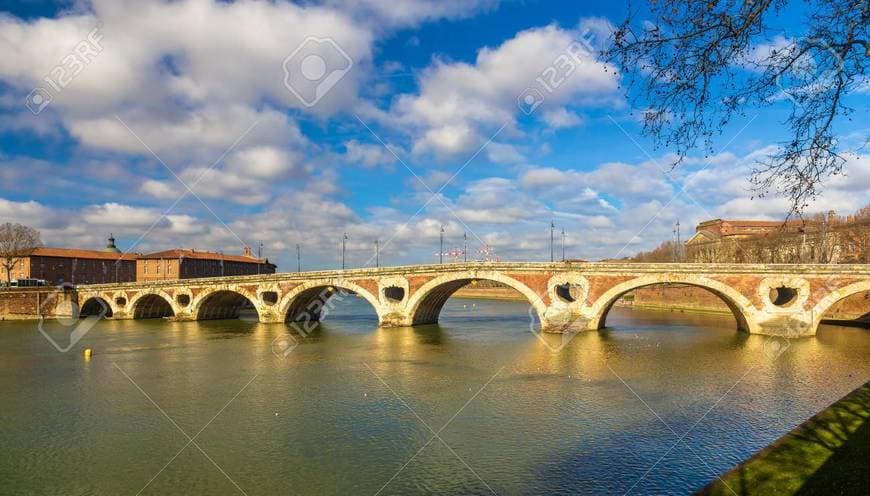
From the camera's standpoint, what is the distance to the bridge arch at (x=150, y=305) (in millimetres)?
66188

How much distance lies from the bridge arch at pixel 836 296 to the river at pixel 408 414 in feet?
6.72

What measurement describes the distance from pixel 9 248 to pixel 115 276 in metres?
26.1

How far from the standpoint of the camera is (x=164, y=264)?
330ft

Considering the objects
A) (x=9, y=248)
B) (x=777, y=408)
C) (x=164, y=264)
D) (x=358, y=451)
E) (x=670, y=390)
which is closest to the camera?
(x=358, y=451)

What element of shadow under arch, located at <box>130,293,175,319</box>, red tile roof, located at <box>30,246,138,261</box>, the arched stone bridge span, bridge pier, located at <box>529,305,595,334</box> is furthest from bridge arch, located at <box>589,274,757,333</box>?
red tile roof, located at <box>30,246,138,261</box>

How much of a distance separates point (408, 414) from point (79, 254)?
104939 mm

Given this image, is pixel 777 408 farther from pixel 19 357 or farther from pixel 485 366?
pixel 19 357

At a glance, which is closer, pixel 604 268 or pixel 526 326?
pixel 604 268

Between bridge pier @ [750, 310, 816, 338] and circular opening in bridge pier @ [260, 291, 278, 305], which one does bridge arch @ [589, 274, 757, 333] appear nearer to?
bridge pier @ [750, 310, 816, 338]

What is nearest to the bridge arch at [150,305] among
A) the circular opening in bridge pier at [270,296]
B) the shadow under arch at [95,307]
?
the shadow under arch at [95,307]

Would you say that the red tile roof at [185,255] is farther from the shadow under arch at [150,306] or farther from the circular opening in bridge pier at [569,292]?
the circular opening in bridge pier at [569,292]

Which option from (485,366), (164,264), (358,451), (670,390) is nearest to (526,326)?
(485,366)

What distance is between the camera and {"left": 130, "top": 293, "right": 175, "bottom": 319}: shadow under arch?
220ft

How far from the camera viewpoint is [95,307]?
74500 millimetres
